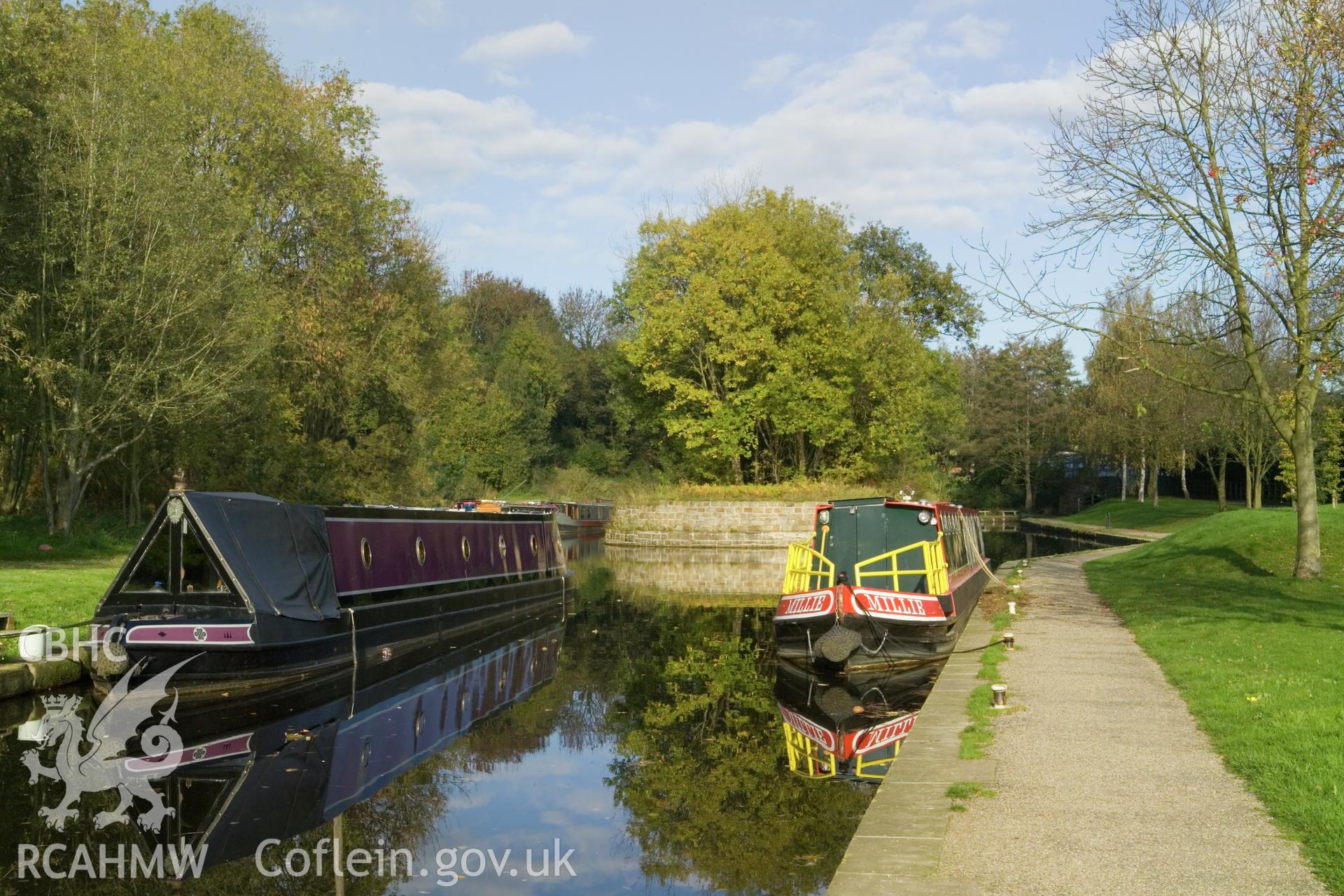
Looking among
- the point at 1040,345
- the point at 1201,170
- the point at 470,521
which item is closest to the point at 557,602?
the point at 470,521

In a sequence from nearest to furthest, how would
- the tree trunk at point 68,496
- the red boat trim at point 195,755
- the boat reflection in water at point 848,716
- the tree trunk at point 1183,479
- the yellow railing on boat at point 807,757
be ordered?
the yellow railing on boat at point 807,757 → the red boat trim at point 195,755 → the boat reflection in water at point 848,716 → the tree trunk at point 68,496 → the tree trunk at point 1183,479

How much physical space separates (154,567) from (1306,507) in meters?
18.4

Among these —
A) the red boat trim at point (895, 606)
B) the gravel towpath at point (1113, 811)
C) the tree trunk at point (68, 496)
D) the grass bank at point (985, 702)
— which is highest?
the tree trunk at point (68, 496)

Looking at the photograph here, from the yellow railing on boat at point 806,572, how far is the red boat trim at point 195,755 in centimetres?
802

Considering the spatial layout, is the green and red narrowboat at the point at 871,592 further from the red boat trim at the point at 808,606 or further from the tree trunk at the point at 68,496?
the tree trunk at the point at 68,496

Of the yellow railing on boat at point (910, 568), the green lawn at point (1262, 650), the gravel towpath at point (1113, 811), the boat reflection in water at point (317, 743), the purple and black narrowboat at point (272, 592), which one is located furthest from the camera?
the yellow railing on boat at point (910, 568)

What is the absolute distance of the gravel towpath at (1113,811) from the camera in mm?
5520

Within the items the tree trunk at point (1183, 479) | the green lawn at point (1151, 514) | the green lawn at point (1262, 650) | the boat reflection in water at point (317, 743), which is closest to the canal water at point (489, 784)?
the boat reflection in water at point (317, 743)

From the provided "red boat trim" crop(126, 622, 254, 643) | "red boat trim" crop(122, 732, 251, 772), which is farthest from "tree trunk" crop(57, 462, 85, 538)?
"red boat trim" crop(122, 732, 251, 772)

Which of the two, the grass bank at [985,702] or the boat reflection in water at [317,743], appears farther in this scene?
the grass bank at [985,702]

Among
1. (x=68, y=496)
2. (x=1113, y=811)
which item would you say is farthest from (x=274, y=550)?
(x=1113, y=811)

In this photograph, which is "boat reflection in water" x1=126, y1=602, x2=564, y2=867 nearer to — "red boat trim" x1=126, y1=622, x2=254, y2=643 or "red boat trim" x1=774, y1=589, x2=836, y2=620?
"red boat trim" x1=126, y1=622, x2=254, y2=643

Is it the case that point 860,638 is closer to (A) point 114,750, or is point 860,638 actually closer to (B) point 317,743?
(B) point 317,743

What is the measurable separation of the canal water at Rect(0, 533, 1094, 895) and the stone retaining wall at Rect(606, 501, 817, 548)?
26.9 m
